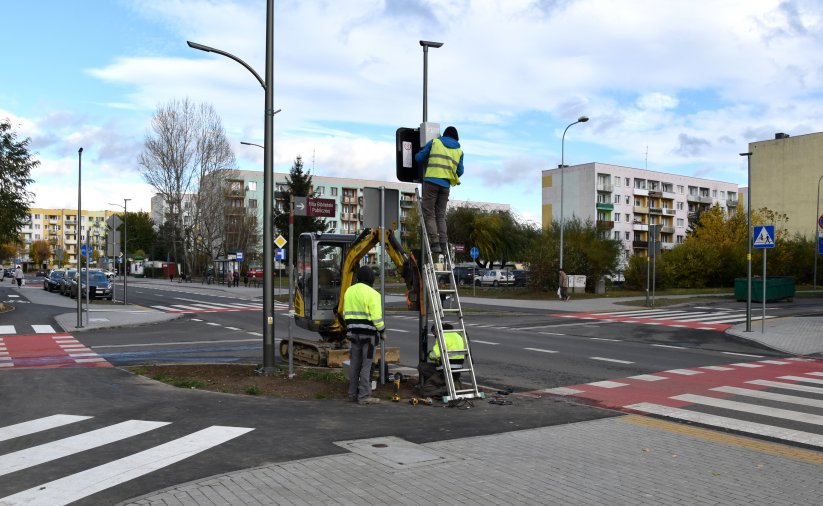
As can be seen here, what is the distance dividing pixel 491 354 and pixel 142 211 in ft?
415

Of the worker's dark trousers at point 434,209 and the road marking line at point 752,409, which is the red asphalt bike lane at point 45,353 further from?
the road marking line at point 752,409

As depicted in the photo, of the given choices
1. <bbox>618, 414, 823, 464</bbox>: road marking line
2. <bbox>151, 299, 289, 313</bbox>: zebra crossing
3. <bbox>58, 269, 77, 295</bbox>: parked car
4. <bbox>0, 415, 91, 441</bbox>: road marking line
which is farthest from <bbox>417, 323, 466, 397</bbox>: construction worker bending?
<bbox>58, 269, 77, 295</bbox>: parked car

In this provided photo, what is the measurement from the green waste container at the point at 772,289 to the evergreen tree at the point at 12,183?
31393mm

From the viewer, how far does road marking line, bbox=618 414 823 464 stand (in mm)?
6539

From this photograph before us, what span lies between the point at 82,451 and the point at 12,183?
25111mm

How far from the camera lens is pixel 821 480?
18.6 ft

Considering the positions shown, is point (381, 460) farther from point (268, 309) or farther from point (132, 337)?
point (132, 337)

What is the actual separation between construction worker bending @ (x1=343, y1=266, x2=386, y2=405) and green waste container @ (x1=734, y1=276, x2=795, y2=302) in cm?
2743

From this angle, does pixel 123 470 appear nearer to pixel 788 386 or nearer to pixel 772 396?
pixel 772 396

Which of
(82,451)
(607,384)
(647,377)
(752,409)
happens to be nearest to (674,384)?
(647,377)

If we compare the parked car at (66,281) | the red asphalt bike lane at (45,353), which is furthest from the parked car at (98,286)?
the red asphalt bike lane at (45,353)

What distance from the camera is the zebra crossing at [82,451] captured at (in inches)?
207

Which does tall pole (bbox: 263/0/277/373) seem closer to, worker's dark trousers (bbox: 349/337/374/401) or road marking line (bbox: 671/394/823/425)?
worker's dark trousers (bbox: 349/337/374/401)

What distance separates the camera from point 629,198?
93625mm
